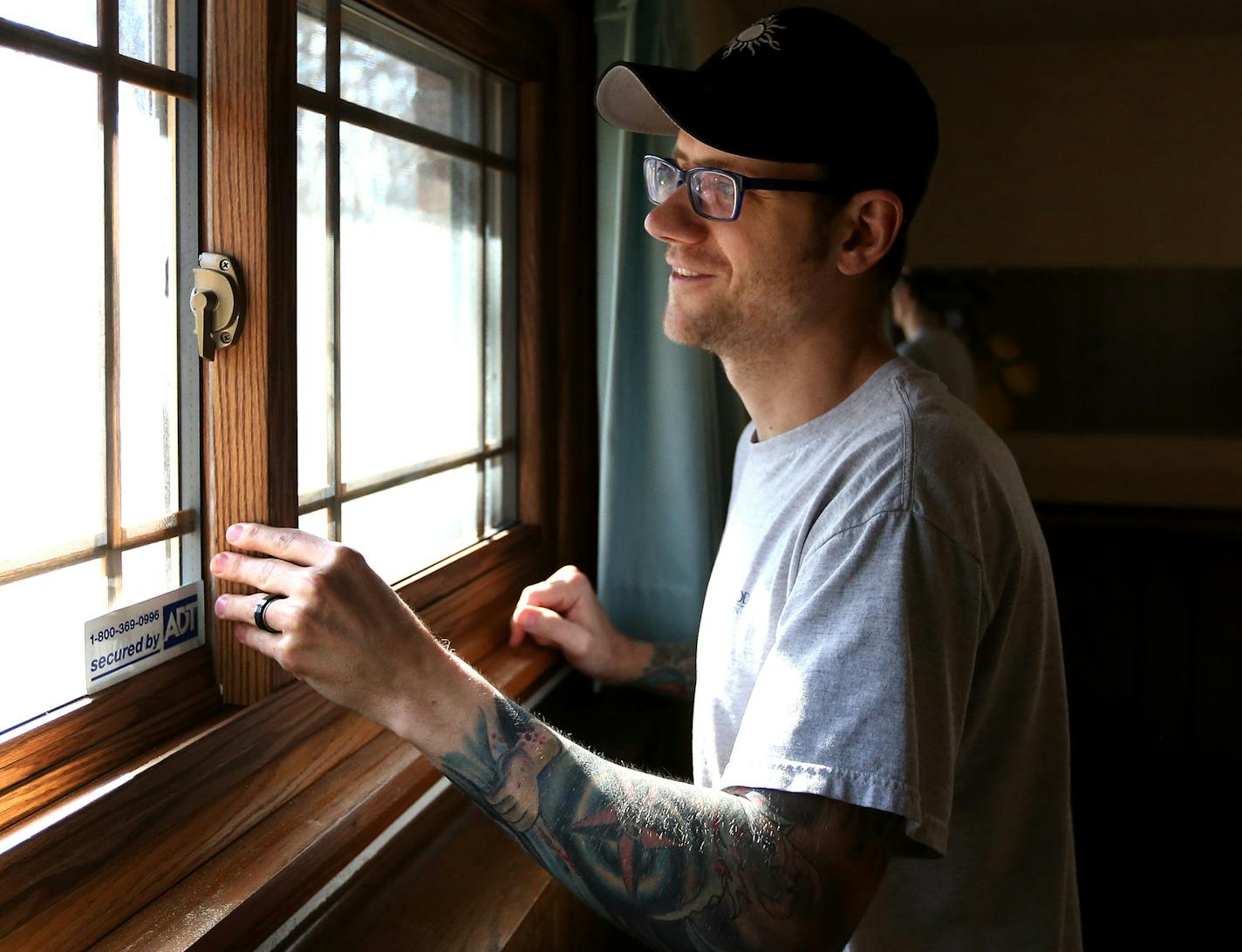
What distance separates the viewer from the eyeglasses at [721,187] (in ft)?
3.85

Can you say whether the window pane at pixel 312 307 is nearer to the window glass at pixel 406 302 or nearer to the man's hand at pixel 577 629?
the window glass at pixel 406 302

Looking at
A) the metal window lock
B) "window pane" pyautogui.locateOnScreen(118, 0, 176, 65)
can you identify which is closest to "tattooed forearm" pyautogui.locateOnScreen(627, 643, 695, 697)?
the metal window lock

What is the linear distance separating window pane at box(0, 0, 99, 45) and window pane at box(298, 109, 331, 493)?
295mm

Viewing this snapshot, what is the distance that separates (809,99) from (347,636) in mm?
705

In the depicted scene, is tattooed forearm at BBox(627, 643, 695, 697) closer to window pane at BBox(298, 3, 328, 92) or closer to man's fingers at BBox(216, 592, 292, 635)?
man's fingers at BBox(216, 592, 292, 635)

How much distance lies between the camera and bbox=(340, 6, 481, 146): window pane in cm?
136

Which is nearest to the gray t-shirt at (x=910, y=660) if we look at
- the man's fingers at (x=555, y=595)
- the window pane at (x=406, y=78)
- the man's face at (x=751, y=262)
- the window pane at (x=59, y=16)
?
the man's face at (x=751, y=262)

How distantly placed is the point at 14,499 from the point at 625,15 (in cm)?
136

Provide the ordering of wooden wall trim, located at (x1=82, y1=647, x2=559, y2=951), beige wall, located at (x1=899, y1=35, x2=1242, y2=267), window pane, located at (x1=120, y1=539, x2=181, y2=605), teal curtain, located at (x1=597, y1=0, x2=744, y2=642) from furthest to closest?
beige wall, located at (x1=899, y1=35, x2=1242, y2=267) → teal curtain, located at (x1=597, y1=0, x2=744, y2=642) → window pane, located at (x1=120, y1=539, x2=181, y2=605) → wooden wall trim, located at (x1=82, y1=647, x2=559, y2=951)

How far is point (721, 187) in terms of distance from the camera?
121cm

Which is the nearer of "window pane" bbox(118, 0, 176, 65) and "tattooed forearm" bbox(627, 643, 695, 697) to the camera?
"window pane" bbox(118, 0, 176, 65)

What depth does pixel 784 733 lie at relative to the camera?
0.88 meters

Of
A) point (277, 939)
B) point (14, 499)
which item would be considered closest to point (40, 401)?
point (14, 499)

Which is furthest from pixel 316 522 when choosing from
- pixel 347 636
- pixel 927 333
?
pixel 927 333
